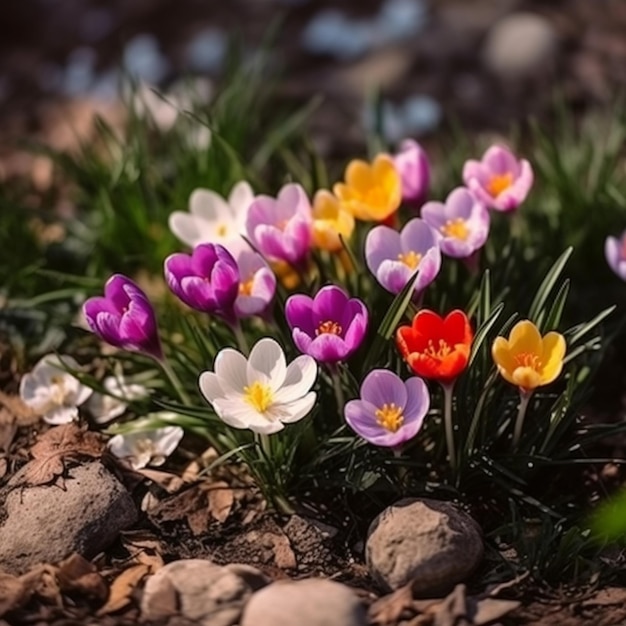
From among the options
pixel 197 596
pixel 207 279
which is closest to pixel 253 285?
pixel 207 279

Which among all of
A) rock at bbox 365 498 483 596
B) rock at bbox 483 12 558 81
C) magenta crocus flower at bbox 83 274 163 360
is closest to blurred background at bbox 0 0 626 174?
rock at bbox 483 12 558 81

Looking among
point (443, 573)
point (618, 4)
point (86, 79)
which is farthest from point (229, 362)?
point (618, 4)

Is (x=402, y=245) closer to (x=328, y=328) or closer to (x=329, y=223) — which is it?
(x=329, y=223)

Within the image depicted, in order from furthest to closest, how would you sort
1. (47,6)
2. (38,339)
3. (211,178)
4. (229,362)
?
(47,6) → (211,178) → (38,339) → (229,362)

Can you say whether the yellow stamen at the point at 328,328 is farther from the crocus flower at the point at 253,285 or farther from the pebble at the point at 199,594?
the pebble at the point at 199,594

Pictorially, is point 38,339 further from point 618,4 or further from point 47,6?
point 618,4

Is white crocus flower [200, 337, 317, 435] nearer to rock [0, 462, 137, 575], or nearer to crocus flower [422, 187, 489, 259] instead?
rock [0, 462, 137, 575]
